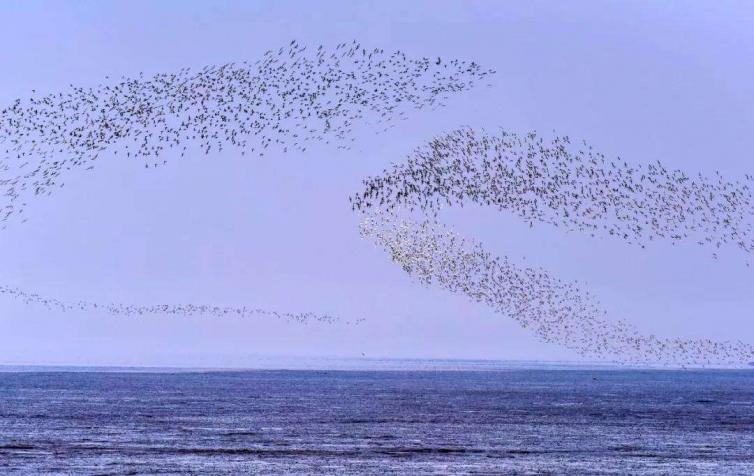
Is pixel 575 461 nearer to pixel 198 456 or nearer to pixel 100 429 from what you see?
pixel 198 456

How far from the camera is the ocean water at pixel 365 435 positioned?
39.5 m

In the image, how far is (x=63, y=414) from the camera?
62.7 meters

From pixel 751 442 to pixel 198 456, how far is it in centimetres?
1868

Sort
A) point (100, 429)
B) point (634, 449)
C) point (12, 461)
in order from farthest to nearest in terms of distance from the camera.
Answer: point (100, 429)
point (634, 449)
point (12, 461)

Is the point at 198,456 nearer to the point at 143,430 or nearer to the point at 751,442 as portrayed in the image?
the point at 143,430

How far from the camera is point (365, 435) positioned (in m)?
51.0

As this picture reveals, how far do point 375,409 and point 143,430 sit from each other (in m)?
19.9

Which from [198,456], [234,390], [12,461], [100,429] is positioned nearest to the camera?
[12,461]

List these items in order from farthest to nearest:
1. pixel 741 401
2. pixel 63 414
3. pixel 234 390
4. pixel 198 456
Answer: pixel 234 390 → pixel 741 401 → pixel 63 414 → pixel 198 456

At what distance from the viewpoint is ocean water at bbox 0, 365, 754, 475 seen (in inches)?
1555

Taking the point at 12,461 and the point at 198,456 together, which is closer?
the point at 12,461

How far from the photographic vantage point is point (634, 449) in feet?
153

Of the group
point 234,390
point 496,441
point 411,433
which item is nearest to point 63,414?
point 411,433

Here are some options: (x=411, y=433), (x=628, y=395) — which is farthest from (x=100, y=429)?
(x=628, y=395)
